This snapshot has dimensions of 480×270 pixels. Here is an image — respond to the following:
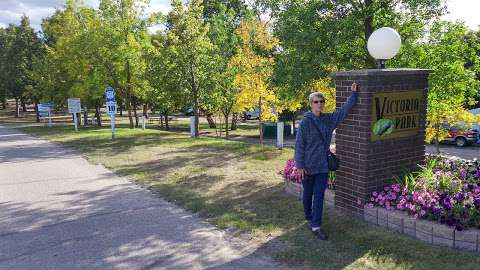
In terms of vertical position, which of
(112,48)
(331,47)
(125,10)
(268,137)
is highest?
(125,10)

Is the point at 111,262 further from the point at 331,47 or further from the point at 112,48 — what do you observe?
the point at 112,48

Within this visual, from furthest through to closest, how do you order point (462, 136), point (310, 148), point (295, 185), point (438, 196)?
point (462, 136) < point (295, 185) < point (310, 148) < point (438, 196)

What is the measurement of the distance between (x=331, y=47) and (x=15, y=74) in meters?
35.7

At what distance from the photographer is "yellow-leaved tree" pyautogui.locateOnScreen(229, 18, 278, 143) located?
53.7 ft

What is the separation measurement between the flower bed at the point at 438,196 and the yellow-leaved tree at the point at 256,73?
856 cm

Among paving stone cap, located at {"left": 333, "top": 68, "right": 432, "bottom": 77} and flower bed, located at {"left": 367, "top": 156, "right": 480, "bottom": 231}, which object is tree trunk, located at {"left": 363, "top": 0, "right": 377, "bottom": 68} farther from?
flower bed, located at {"left": 367, "top": 156, "right": 480, "bottom": 231}

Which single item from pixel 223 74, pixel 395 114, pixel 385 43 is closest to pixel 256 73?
pixel 223 74

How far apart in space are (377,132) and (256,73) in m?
11.4

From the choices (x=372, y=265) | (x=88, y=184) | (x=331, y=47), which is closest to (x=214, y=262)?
(x=372, y=265)

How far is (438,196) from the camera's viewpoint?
16.3 feet

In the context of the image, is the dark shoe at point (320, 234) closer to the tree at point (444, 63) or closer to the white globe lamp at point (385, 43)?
the white globe lamp at point (385, 43)

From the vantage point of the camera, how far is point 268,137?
27.3 meters

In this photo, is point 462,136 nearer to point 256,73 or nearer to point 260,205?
point 256,73

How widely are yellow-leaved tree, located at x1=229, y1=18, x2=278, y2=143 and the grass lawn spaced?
3.67m
